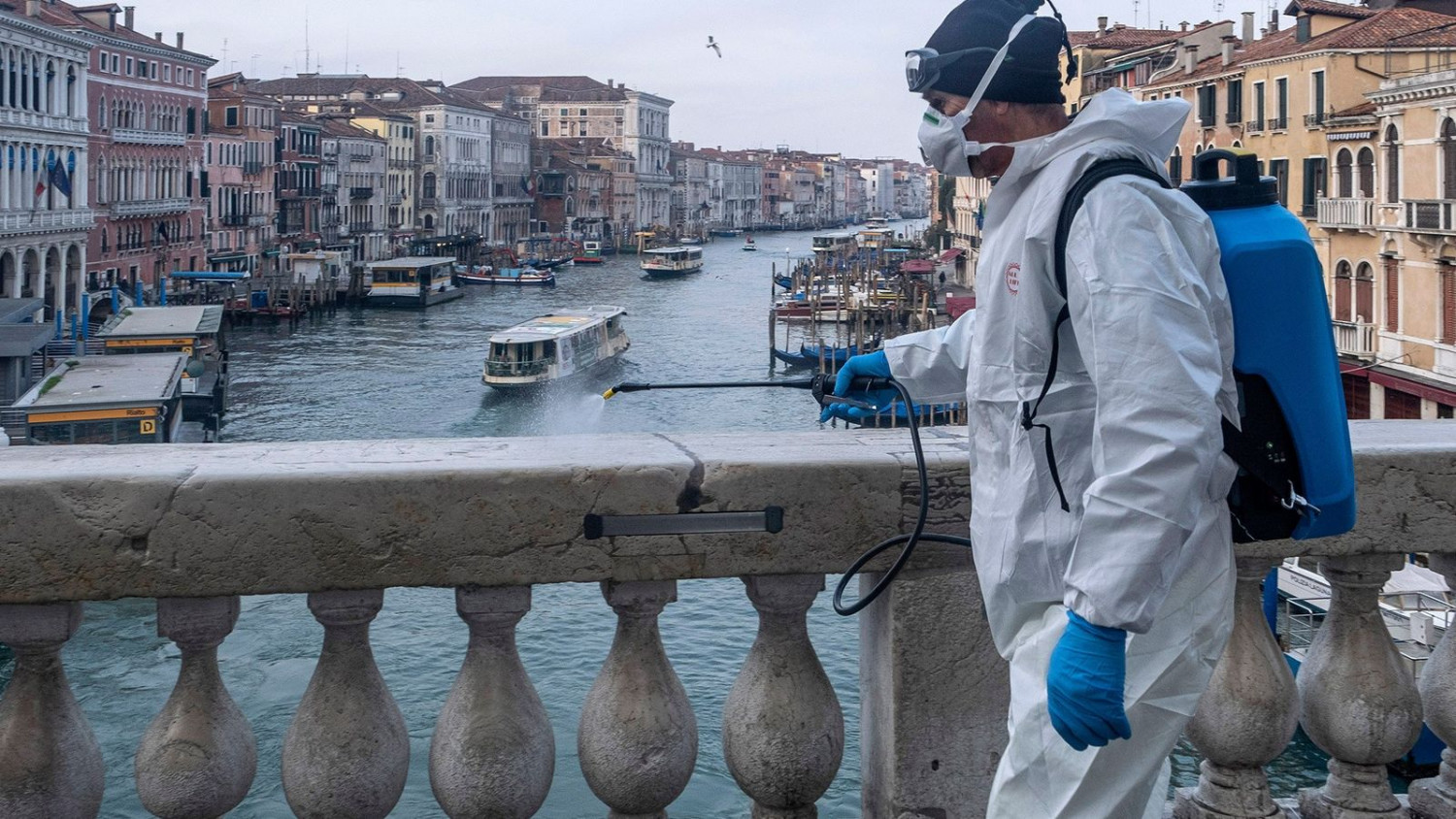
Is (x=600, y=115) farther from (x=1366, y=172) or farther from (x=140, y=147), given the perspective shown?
(x=1366, y=172)

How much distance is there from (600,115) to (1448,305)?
85758mm

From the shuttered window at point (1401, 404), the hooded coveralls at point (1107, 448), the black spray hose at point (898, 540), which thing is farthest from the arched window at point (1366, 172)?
the hooded coveralls at point (1107, 448)

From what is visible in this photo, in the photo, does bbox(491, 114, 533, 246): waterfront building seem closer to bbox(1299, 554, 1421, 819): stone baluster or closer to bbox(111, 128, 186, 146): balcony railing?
bbox(111, 128, 186, 146): balcony railing

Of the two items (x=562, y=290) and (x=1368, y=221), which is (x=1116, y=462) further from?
(x=562, y=290)

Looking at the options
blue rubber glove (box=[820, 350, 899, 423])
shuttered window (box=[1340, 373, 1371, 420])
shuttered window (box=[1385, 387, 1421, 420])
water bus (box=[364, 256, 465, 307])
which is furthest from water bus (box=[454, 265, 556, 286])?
blue rubber glove (box=[820, 350, 899, 423])

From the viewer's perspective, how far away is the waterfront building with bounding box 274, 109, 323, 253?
173ft

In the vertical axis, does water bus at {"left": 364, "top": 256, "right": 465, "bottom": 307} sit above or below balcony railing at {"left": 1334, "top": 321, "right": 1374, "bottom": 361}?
above

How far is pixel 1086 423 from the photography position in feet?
4.71

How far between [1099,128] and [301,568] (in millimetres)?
947

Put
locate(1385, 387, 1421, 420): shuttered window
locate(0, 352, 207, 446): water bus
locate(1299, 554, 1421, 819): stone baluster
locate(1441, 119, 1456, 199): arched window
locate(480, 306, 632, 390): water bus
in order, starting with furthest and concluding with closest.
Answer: locate(480, 306, 632, 390): water bus, locate(1385, 387, 1421, 420): shuttered window, locate(1441, 119, 1456, 199): arched window, locate(0, 352, 207, 446): water bus, locate(1299, 554, 1421, 819): stone baluster

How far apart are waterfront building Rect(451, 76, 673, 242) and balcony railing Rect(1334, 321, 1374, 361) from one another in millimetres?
77953

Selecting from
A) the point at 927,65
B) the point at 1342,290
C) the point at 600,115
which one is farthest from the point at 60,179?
the point at 600,115

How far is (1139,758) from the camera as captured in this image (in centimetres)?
146

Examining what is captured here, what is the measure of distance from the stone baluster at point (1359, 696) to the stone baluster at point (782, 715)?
607 millimetres
